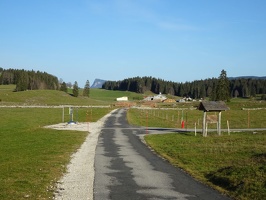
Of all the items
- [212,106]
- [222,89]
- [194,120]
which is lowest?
[194,120]

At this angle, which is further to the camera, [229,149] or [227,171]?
[229,149]

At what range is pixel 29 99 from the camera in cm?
15700

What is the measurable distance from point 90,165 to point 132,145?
29.1ft

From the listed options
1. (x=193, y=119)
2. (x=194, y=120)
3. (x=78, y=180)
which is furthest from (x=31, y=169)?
(x=193, y=119)

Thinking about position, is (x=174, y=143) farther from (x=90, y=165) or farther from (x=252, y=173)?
(x=252, y=173)

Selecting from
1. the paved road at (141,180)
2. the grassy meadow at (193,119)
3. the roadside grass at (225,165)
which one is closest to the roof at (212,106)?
the grassy meadow at (193,119)

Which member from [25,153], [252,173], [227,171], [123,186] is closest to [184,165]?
[227,171]

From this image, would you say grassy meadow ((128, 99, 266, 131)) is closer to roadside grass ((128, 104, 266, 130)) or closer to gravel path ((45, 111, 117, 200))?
roadside grass ((128, 104, 266, 130))

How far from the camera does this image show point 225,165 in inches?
654

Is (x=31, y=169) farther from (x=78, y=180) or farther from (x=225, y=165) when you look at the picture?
(x=225, y=165)

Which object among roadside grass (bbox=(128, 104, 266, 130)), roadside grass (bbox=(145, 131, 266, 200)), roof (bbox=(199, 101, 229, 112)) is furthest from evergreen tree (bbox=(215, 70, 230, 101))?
roadside grass (bbox=(145, 131, 266, 200))

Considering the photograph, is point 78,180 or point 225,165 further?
A: point 225,165

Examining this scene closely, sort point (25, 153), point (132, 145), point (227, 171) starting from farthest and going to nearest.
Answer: point (132, 145), point (25, 153), point (227, 171)

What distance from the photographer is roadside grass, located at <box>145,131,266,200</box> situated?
476 inches
